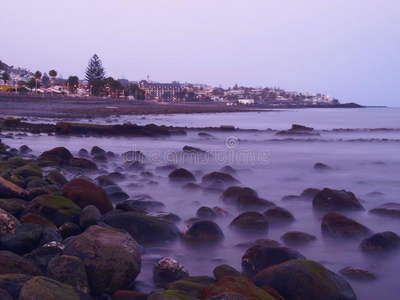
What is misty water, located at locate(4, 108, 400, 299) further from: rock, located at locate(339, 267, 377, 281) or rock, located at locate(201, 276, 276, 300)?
rock, located at locate(201, 276, 276, 300)

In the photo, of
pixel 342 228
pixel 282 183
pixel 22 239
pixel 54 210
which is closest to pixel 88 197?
pixel 54 210

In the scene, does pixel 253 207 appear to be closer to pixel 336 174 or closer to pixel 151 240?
pixel 151 240

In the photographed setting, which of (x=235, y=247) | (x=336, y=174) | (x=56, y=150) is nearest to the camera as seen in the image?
(x=235, y=247)

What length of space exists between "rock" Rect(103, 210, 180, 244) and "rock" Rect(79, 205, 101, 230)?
0.32 metres

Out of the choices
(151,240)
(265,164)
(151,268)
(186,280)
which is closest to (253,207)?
(151,240)

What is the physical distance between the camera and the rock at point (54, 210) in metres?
6.00

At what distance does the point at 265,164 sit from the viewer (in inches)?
613

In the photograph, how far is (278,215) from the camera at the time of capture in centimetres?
752

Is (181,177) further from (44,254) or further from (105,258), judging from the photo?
(105,258)

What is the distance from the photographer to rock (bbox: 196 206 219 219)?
7625mm

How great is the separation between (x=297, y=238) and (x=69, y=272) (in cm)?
343

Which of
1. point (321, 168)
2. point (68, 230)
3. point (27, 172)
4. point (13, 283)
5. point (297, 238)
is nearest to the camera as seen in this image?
point (13, 283)

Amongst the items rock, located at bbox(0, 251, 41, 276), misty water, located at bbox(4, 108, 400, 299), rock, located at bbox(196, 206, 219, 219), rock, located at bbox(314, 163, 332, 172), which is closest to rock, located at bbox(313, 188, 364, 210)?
misty water, located at bbox(4, 108, 400, 299)

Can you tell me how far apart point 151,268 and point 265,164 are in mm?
10678
